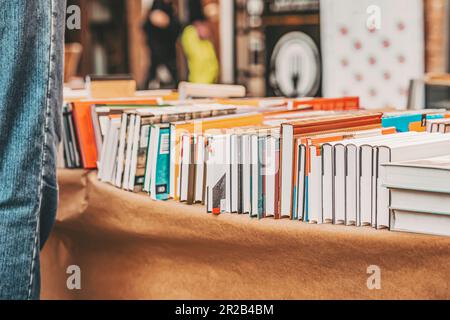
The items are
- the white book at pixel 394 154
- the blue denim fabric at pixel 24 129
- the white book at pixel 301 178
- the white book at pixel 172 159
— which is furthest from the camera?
the white book at pixel 172 159

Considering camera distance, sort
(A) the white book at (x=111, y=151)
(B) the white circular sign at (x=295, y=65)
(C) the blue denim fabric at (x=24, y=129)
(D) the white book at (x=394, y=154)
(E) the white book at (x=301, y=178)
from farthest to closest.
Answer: (B) the white circular sign at (x=295, y=65), (A) the white book at (x=111, y=151), (E) the white book at (x=301, y=178), (D) the white book at (x=394, y=154), (C) the blue denim fabric at (x=24, y=129)

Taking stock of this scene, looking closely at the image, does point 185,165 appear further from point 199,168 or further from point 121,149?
point 121,149

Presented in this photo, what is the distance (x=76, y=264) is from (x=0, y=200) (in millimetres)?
848

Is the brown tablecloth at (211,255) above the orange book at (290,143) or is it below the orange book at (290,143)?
below

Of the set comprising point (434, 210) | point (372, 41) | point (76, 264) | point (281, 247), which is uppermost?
point (372, 41)

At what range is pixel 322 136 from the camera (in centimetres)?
169

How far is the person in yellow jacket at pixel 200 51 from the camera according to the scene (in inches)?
345

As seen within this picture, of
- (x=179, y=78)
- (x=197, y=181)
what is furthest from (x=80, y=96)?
(x=179, y=78)

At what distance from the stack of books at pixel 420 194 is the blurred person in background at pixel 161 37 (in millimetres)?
7434

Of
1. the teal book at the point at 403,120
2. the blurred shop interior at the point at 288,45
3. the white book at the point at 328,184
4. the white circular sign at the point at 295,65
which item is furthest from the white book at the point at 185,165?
the white circular sign at the point at 295,65

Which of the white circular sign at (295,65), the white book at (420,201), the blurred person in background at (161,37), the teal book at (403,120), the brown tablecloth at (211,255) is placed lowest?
the brown tablecloth at (211,255)

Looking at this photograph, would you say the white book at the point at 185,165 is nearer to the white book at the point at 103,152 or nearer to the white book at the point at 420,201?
the white book at the point at 103,152

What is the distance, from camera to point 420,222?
152cm

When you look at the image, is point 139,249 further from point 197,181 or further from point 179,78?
point 179,78
